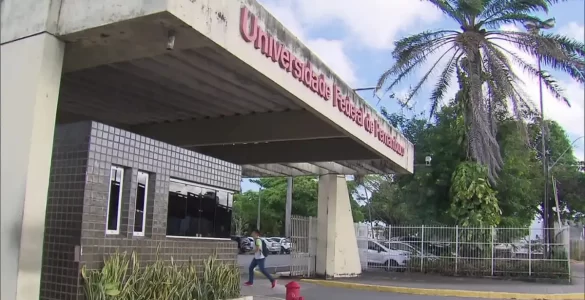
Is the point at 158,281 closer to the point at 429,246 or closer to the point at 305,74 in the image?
the point at 305,74

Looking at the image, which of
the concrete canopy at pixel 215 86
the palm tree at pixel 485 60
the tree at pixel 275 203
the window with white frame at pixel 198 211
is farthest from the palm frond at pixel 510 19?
the tree at pixel 275 203

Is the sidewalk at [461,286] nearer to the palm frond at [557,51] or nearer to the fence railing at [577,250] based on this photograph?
the fence railing at [577,250]

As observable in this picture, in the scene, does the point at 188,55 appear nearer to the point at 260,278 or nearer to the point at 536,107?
the point at 260,278

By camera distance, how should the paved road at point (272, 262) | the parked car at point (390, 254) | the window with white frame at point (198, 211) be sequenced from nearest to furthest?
1. the window with white frame at point (198, 211)
2. the parked car at point (390, 254)
3. the paved road at point (272, 262)

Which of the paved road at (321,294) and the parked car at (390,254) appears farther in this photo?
the parked car at (390,254)

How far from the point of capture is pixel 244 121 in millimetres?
12367

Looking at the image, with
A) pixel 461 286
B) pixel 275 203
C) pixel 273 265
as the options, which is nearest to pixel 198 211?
pixel 461 286

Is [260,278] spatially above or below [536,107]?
below

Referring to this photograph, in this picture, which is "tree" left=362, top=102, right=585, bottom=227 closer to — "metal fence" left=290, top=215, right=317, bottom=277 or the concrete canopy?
"metal fence" left=290, top=215, right=317, bottom=277

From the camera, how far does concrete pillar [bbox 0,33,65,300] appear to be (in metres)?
6.46

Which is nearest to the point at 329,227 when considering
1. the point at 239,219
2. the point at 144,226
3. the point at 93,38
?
the point at 144,226

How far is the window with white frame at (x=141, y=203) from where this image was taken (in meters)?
8.64

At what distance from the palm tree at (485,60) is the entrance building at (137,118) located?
19.7 feet

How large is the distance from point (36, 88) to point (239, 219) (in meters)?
42.7
